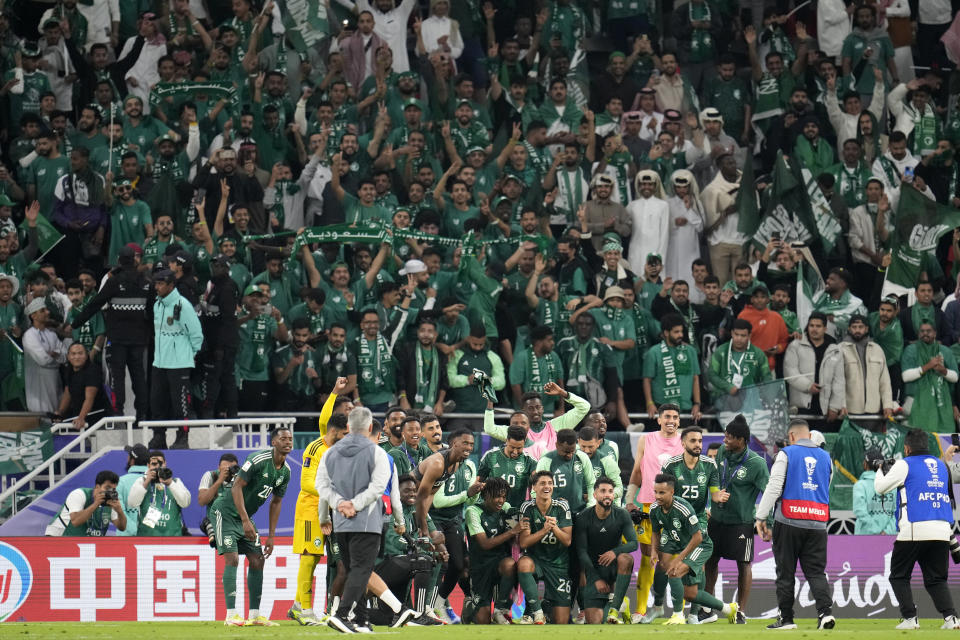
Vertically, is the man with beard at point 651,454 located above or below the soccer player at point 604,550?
above

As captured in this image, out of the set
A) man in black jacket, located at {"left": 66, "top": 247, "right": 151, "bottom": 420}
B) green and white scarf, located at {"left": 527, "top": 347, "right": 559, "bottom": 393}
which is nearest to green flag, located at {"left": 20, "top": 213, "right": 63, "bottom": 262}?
man in black jacket, located at {"left": 66, "top": 247, "right": 151, "bottom": 420}

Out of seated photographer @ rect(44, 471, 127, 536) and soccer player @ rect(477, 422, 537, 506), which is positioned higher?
soccer player @ rect(477, 422, 537, 506)

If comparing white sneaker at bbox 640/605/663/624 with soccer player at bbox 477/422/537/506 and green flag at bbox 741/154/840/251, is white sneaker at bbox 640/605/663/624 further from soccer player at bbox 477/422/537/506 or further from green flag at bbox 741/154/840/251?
green flag at bbox 741/154/840/251

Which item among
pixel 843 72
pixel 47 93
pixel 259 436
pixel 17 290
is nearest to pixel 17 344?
pixel 17 290

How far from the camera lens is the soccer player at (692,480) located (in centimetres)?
1598

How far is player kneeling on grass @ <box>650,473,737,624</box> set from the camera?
1549 centimetres

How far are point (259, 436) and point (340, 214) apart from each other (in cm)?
389

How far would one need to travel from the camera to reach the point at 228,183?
70.7 ft

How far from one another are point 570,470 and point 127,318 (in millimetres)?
6146

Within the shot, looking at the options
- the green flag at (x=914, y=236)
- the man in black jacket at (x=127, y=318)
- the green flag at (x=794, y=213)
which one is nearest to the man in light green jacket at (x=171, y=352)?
the man in black jacket at (x=127, y=318)

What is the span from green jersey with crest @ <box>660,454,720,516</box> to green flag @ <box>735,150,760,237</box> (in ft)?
22.6

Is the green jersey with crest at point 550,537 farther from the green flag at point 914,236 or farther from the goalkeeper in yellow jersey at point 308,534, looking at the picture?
the green flag at point 914,236

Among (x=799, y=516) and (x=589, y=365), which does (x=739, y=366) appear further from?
(x=799, y=516)

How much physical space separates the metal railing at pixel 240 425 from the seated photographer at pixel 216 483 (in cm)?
160
